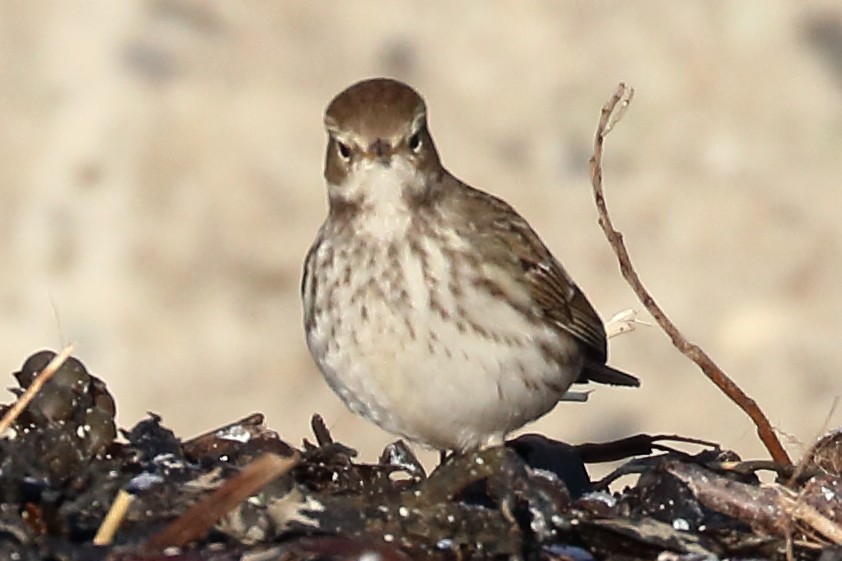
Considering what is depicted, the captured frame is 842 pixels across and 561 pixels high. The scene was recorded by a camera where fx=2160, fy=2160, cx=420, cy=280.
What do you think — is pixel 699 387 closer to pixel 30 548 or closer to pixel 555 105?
pixel 555 105

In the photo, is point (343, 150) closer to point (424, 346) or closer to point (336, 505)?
point (424, 346)

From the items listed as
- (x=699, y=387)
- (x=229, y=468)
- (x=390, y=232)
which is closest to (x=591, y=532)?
(x=229, y=468)

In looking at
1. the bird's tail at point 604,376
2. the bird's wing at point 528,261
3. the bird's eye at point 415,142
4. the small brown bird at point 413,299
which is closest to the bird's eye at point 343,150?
the small brown bird at point 413,299

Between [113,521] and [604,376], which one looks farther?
[604,376]

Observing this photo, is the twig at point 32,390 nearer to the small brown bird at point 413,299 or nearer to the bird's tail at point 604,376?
the small brown bird at point 413,299

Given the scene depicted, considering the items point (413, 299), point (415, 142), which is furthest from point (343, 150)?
point (413, 299)

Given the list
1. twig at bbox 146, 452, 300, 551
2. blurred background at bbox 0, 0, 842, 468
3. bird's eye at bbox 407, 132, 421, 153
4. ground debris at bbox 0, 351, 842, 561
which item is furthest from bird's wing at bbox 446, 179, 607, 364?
blurred background at bbox 0, 0, 842, 468

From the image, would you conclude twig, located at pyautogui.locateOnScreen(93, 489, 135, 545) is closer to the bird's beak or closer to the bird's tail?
the bird's beak
